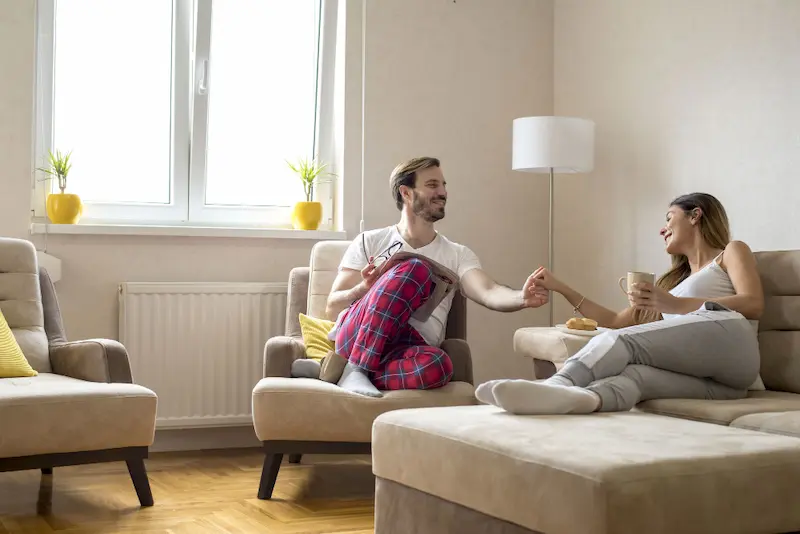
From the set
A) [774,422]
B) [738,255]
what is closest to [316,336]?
[738,255]

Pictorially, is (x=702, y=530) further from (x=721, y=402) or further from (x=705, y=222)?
(x=705, y=222)

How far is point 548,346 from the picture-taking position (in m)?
3.33

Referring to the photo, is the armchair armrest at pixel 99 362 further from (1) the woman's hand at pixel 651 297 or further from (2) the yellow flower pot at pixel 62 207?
(1) the woman's hand at pixel 651 297

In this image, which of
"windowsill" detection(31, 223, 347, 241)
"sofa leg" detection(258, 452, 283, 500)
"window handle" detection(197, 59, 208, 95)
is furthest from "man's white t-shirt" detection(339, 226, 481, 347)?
"window handle" detection(197, 59, 208, 95)

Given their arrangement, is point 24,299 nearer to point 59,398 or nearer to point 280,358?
point 59,398

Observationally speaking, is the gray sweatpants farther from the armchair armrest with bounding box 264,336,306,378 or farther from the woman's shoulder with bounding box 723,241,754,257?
the armchair armrest with bounding box 264,336,306,378

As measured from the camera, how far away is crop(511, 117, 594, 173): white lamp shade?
4.07m

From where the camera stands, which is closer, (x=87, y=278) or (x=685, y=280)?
(x=685, y=280)

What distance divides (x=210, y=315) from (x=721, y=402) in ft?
7.56

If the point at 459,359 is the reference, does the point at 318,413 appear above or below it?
below

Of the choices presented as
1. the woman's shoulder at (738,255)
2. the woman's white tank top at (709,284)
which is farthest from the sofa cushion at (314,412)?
the woman's shoulder at (738,255)

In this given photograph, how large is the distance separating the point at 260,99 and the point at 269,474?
199 centimetres

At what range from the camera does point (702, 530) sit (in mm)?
1644

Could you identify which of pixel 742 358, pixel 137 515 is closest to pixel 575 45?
pixel 742 358
